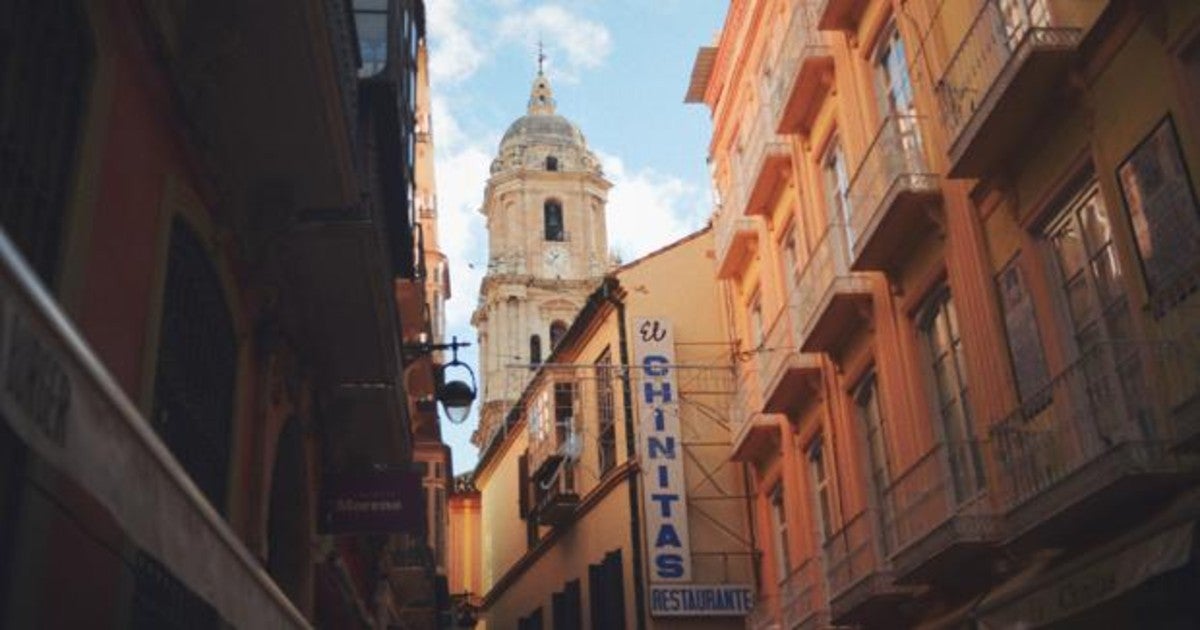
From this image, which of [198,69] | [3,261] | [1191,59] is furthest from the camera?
[1191,59]

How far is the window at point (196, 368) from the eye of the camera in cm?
691

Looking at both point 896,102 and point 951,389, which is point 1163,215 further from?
point 896,102

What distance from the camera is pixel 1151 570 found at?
723 centimetres

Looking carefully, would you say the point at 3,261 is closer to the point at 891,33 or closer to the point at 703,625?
the point at 891,33

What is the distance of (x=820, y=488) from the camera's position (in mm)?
16219

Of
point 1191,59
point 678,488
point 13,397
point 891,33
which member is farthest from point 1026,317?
point 678,488

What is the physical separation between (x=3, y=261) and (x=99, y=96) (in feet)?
9.85

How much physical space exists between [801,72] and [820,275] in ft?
8.42

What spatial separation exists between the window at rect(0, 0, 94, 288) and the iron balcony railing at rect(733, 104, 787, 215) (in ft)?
41.1

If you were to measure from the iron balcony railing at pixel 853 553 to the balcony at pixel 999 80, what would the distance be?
13.8ft

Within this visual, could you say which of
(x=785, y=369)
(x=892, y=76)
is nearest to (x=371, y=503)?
(x=785, y=369)

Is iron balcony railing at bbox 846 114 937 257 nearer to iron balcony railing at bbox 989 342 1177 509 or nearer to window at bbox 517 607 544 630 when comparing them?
iron balcony railing at bbox 989 342 1177 509

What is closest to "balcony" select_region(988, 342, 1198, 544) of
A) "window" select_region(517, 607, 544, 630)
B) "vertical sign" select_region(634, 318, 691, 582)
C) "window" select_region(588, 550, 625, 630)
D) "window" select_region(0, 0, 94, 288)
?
"window" select_region(0, 0, 94, 288)

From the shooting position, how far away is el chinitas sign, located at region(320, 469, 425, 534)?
447 inches
